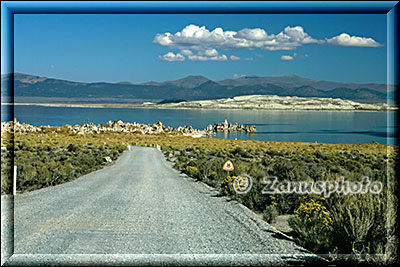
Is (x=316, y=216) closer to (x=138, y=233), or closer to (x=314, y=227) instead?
(x=314, y=227)

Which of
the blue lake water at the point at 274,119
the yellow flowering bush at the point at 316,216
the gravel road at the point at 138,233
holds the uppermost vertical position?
the blue lake water at the point at 274,119

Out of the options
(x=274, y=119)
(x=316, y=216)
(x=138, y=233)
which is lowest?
(x=138, y=233)

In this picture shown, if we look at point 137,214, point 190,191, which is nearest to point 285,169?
point 190,191

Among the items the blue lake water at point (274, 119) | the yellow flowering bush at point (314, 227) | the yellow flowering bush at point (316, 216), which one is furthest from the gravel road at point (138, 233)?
the blue lake water at point (274, 119)

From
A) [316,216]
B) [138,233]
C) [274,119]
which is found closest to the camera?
[138,233]

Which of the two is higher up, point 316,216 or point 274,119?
point 274,119

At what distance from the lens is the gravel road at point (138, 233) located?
4.58m

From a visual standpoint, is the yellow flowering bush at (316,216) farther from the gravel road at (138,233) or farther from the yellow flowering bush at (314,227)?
the gravel road at (138,233)

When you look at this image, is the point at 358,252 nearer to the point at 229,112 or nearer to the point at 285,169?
the point at 285,169

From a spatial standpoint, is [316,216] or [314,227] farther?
[316,216]

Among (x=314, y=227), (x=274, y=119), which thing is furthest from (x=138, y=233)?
(x=274, y=119)

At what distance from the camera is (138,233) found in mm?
5648

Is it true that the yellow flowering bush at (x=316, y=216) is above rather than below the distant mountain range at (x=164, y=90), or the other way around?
below

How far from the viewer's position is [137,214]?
22.6 ft
